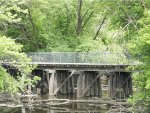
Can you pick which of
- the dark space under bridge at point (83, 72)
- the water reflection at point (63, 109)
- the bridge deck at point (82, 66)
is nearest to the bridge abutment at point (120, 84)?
the dark space under bridge at point (83, 72)

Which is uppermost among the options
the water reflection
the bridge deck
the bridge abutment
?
the bridge deck

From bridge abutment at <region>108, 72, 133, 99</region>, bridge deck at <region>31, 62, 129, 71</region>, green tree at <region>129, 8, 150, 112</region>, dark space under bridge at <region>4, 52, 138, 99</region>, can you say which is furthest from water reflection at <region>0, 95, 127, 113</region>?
green tree at <region>129, 8, 150, 112</region>

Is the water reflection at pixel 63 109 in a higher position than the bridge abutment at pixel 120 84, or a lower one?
lower

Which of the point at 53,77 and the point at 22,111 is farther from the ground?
the point at 53,77

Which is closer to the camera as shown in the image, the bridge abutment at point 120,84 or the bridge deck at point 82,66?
the bridge deck at point 82,66

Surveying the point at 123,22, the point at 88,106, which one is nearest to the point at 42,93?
the point at 88,106

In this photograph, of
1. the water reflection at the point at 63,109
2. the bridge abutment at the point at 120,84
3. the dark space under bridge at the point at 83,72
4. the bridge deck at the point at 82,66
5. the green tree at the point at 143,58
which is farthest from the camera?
the bridge abutment at the point at 120,84

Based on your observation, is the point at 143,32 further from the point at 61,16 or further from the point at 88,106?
the point at 61,16

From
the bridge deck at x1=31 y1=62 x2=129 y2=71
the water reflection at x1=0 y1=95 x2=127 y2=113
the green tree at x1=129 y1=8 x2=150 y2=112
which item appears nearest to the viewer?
the green tree at x1=129 y1=8 x2=150 y2=112

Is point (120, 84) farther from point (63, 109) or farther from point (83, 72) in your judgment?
point (63, 109)

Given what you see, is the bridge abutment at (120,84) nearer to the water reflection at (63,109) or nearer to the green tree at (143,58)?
the water reflection at (63,109)

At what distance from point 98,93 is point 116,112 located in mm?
14596

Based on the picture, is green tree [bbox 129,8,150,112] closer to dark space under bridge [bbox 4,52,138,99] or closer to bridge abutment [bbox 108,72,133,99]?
dark space under bridge [bbox 4,52,138,99]

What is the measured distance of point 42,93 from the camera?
40.9 meters
